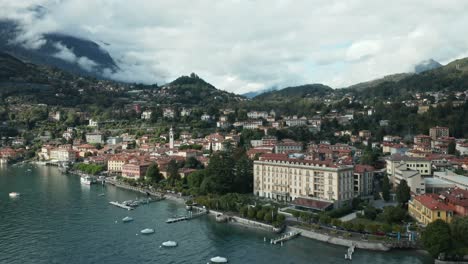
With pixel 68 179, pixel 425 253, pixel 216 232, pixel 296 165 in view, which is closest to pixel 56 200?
pixel 68 179

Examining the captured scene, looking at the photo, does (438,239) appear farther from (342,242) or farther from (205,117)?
(205,117)

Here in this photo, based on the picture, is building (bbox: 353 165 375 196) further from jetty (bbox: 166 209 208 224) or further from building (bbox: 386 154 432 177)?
jetty (bbox: 166 209 208 224)

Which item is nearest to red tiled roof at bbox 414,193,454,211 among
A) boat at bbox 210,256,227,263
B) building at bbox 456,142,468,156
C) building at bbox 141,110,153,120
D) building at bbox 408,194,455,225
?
building at bbox 408,194,455,225

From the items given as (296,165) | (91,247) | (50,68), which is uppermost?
(50,68)

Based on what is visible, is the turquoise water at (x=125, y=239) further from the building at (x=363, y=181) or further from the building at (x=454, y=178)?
the building at (x=454, y=178)

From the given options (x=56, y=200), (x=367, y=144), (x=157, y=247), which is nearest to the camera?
(x=157, y=247)

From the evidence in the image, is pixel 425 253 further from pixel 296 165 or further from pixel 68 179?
pixel 68 179

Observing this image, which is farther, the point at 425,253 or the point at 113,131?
the point at 113,131

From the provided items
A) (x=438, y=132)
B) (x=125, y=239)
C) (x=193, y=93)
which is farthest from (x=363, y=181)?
(x=193, y=93)
